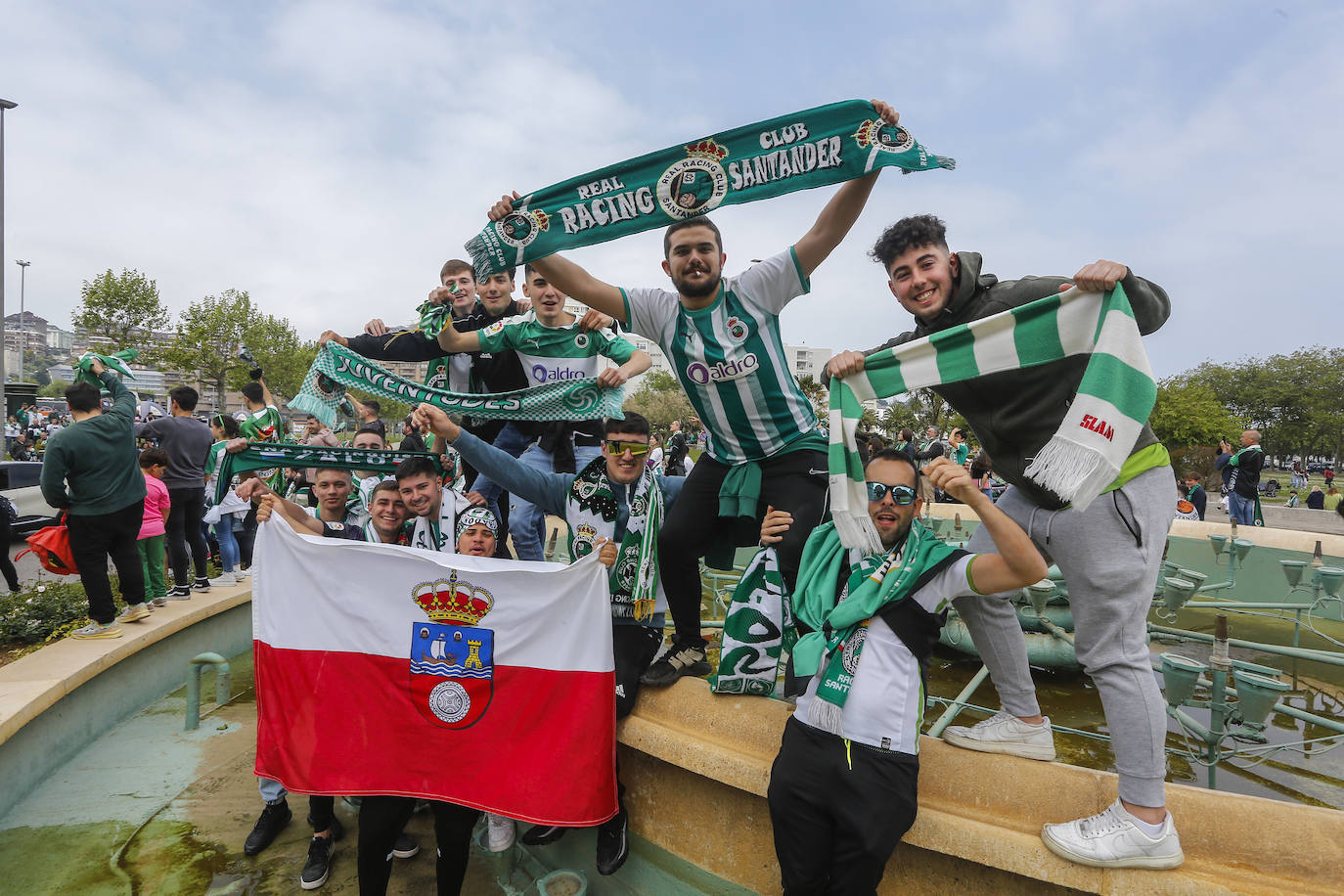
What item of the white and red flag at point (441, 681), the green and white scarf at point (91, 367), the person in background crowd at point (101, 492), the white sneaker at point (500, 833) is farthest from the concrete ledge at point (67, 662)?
the white sneaker at point (500, 833)

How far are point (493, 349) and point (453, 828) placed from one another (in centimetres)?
279

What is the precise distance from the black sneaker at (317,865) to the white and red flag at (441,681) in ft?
1.11

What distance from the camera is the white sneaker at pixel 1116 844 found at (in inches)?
79.7

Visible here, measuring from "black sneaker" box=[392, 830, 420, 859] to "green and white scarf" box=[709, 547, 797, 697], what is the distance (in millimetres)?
1901

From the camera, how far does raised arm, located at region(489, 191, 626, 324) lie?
11.3 ft

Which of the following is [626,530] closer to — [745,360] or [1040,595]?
[745,360]

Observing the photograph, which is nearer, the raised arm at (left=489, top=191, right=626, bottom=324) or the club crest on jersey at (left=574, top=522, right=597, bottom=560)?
the raised arm at (left=489, top=191, right=626, bottom=324)

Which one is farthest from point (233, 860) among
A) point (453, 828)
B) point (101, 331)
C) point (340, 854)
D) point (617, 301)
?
point (101, 331)

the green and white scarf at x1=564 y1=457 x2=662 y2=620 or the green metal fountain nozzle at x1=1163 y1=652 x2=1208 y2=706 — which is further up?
the green and white scarf at x1=564 y1=457 x2=662 y2=620

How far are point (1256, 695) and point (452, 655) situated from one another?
335 cm

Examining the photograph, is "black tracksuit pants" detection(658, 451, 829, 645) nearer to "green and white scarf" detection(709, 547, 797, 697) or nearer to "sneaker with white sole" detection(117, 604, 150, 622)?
"green and white scarf" detection(709, 547, 797, 697)

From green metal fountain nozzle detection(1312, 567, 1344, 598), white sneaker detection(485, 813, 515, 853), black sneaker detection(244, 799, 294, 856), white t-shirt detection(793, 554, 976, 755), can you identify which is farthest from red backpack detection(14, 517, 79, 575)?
green metal fountain nozzle detection(1312, 567, 1344, 598)

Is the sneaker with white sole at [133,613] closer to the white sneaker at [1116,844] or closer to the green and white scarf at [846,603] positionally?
the green and white scarf at [846,603]

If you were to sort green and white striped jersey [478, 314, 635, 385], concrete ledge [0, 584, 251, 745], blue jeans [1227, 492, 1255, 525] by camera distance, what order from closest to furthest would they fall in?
concrete ledge [0, 584, 251, 745]
green and white striped jersey [478, 314, 635, 385]
blue jeans [1227, 492, 1255, 525]
